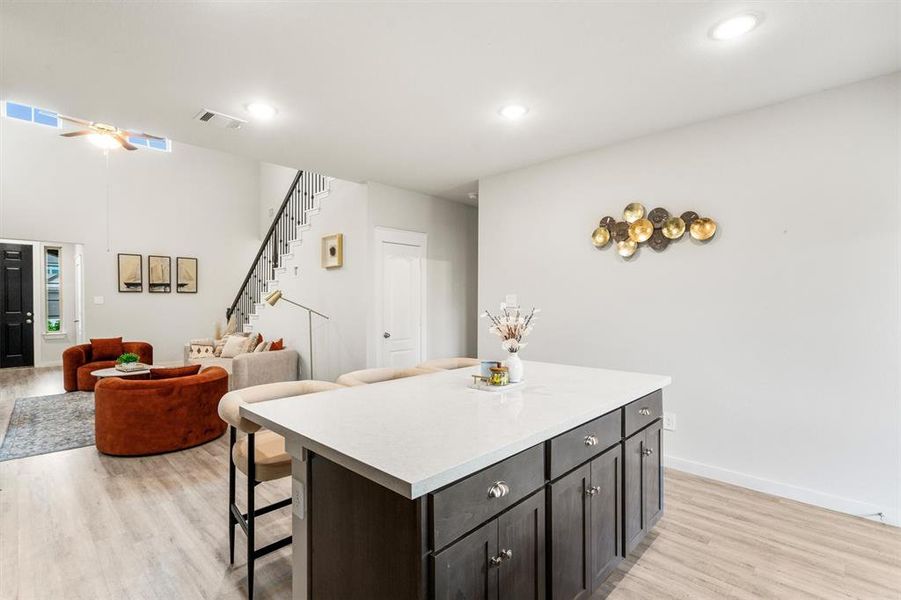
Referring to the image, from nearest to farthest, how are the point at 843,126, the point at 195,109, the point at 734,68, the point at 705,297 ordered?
→ 1. the point at 734,68
2. the point at 843,126
3. the point at 195,109
4. the point at 705,297

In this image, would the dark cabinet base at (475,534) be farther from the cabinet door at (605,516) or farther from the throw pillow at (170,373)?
the throw pillow at (170,373)

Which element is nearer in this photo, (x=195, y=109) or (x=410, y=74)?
(x=410, y=74)

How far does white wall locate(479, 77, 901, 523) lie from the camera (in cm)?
258

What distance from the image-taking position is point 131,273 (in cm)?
820

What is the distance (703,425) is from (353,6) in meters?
3.57

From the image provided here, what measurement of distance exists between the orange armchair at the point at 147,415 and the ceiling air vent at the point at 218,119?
222cm

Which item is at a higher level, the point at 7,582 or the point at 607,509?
the point at 607,509

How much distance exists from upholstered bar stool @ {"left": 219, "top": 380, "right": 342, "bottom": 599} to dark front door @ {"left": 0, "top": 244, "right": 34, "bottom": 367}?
8.65 m

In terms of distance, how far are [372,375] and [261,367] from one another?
3311 mm

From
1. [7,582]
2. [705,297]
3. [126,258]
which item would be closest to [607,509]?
[705,297]

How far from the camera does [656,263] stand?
11.3ft

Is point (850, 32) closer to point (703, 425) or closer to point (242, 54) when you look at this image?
point (703, 425)

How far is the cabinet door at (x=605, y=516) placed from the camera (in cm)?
175

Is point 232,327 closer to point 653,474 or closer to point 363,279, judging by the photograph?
point 363,279
